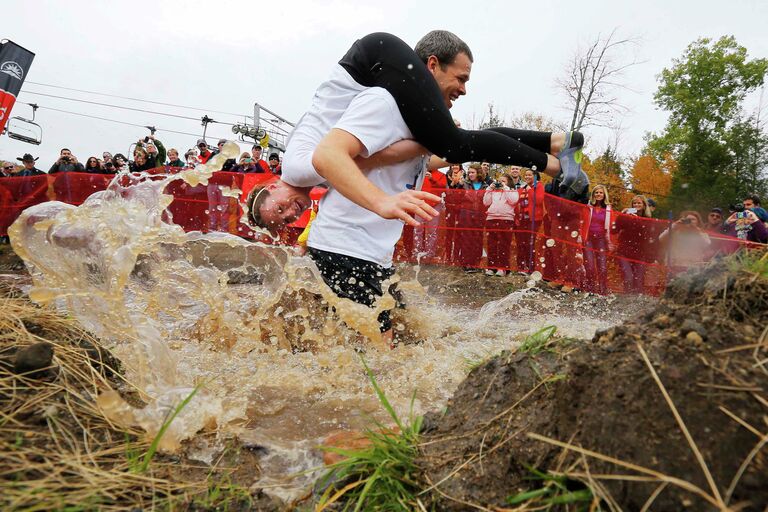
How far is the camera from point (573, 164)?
3.09 m

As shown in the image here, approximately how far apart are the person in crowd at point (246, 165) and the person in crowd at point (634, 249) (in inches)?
273

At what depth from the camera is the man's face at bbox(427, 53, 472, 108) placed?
9.20ft

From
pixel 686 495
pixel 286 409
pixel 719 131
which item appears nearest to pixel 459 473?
pixel 686 495

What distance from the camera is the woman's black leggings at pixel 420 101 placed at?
245 centimetres

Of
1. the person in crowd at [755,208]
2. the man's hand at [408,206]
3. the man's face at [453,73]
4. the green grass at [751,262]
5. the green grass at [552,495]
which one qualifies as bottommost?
the green grass at [552,495]

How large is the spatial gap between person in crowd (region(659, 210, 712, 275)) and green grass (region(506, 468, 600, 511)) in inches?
229

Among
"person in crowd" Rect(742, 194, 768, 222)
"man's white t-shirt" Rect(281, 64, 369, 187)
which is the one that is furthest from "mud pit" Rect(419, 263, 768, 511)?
"person in crowd" Rect(742, 194, 768, 222)

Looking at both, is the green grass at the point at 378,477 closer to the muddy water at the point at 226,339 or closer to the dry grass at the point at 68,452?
the muddy water at the point at 226,339

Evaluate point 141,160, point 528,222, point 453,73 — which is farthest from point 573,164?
point 141,160

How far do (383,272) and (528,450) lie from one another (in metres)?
1.67

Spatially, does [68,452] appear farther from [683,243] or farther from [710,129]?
[710,129]

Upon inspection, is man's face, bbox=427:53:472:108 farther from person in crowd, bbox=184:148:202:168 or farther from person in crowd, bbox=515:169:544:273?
person in crowd, bbox=184:148:202:168

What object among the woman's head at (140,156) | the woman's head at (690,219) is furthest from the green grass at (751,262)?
the woman's head at (140,156)

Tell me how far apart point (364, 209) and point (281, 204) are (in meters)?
0.54
